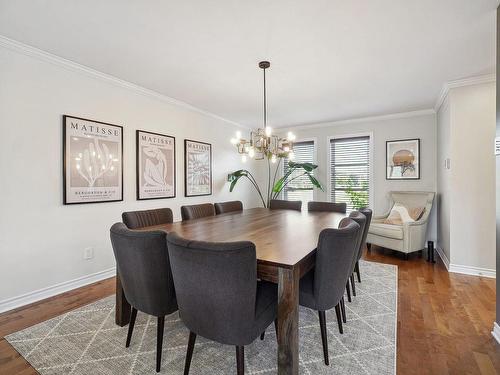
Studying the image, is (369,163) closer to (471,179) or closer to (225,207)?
(471,179)

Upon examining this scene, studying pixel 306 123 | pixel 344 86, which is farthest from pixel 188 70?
pixel 306 123

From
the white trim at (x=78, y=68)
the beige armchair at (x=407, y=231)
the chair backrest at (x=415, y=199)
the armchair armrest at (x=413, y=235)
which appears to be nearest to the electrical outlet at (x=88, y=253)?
the white trim at (x=78, y=68)

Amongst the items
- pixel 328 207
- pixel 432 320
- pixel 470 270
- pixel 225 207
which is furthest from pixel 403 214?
pixel 225 207

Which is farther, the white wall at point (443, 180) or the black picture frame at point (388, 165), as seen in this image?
the black picture frame at point (388, 165)

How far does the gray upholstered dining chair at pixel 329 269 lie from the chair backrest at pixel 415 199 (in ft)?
10.3

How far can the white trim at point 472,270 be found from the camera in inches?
127

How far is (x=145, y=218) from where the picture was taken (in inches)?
97.7

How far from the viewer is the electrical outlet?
9.86 ft

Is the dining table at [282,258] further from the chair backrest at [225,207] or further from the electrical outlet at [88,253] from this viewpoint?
the electrical outlet at [88,253]

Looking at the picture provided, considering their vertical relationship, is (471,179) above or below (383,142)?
below

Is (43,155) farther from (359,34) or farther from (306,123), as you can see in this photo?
(306,123)

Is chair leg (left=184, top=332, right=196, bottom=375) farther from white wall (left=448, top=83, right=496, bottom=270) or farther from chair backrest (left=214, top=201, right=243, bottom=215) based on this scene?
white wall (left=448, top=83, right=496, bottom=270)

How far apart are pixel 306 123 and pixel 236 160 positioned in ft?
5.64

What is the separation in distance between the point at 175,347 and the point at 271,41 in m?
2.67
